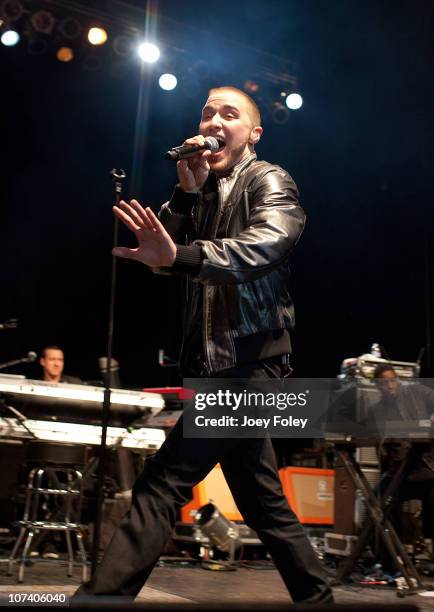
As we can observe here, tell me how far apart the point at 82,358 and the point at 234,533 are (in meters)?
4.58

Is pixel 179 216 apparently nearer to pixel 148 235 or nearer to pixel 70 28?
pixel 148 235

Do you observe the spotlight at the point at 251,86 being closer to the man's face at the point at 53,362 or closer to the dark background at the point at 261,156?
the dark background at the point at 261,156

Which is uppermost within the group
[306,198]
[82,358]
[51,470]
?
[306,198]

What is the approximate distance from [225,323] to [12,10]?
6513 mm

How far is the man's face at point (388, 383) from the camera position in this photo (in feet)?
16.5

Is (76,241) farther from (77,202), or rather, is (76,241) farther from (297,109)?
(297,109)

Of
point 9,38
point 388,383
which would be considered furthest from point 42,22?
point 388,383

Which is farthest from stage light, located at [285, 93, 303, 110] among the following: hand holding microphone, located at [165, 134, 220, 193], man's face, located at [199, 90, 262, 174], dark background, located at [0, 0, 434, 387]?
hand holding microphone, located at [165, 134, 220, 193]

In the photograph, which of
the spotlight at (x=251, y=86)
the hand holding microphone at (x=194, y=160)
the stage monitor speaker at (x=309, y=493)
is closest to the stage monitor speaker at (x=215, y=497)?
the stage monitor speaker at (x=309, y=493)

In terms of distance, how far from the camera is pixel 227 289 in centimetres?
242

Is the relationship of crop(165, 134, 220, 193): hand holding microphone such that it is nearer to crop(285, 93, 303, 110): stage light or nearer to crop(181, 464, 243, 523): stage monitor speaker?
crop(181, 464, 243, 523): stage monitor speaker

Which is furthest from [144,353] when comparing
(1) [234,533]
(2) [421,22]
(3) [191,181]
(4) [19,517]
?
(3) [191,181]

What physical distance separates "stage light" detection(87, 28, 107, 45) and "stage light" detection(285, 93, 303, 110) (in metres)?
2.27

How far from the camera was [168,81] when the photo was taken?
8.81 m
